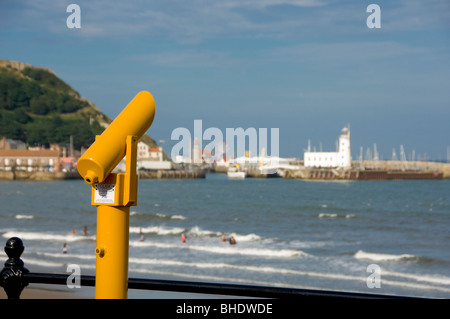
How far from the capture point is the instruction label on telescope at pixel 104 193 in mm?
2363

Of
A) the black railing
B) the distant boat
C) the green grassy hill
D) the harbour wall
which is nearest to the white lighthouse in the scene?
the harbour wall

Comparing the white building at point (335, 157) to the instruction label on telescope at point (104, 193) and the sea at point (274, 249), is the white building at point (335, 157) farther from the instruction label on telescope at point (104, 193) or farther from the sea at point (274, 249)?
the instruction label on telescope at point (104, 193)

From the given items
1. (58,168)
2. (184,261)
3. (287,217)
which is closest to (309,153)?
(58,168)

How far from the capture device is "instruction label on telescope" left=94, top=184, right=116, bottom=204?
236 centimetres

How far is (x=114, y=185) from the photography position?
2.36m

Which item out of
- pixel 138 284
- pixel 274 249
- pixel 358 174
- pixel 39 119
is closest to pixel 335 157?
pixel 358 174

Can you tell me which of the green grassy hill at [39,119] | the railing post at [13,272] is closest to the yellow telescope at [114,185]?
the railing post at [13,272]

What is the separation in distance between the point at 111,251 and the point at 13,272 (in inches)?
25.5

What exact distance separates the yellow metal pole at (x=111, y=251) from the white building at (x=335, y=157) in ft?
501

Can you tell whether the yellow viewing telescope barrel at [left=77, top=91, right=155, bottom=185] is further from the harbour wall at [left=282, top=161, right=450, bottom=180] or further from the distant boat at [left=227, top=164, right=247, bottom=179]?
the distant boat at [left=227, top=164, right=247, bottom=179]

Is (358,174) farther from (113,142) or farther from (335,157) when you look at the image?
(113,142)
